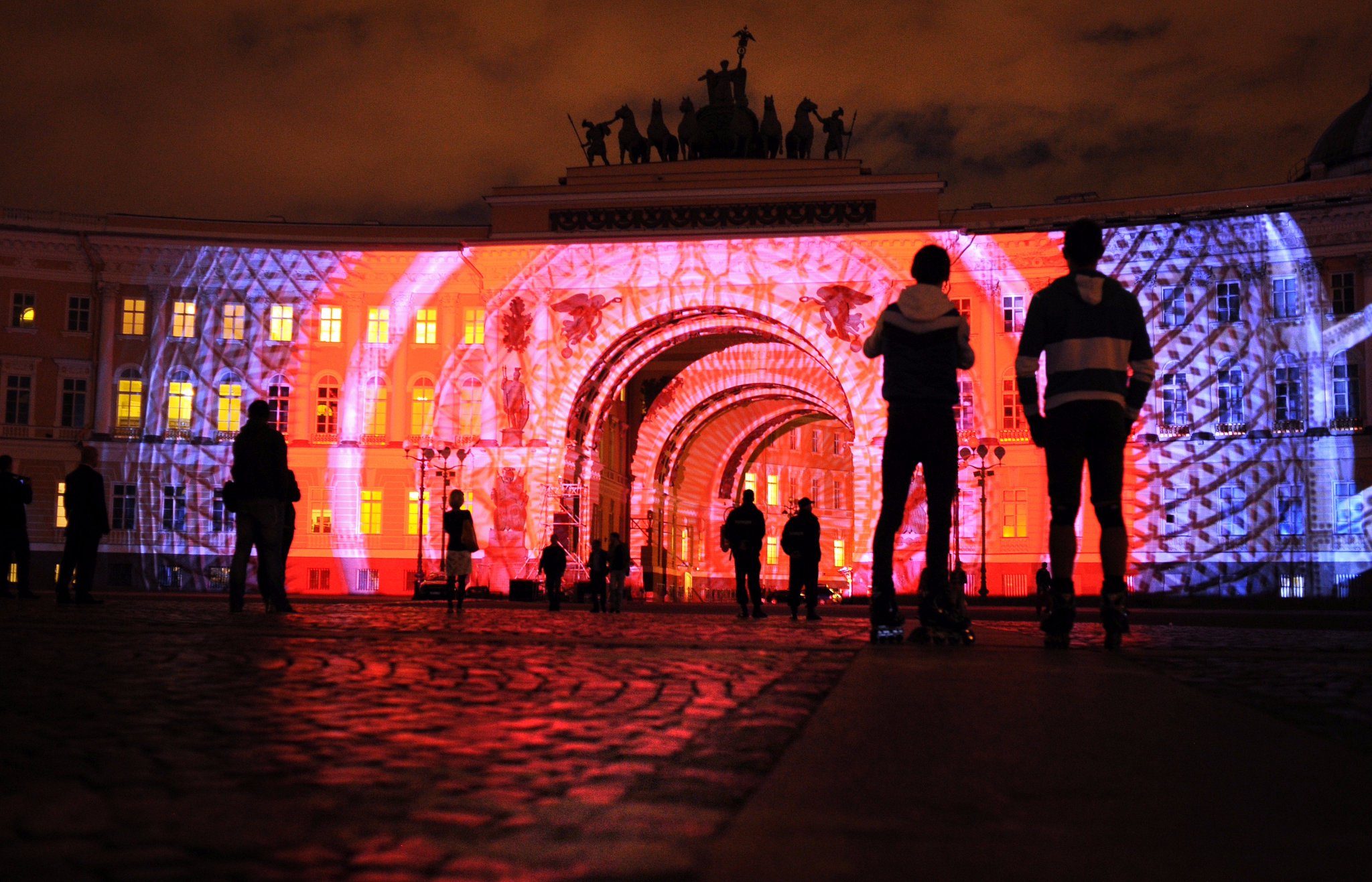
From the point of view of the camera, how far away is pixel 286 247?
140ft

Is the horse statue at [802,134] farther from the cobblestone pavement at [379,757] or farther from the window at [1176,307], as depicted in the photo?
the cobblestone pavement at [379,757]

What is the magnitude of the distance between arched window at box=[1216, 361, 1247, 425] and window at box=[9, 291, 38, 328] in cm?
3457

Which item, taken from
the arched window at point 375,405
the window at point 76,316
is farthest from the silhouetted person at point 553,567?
the window at point 76,316

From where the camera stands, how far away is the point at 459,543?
18.6 metres

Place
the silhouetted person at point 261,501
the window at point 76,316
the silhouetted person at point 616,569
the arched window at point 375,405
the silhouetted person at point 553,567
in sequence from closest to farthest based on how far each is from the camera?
the silhouetted person at point 261,501, the silhouetted person at point 553,567, the silhouetted person at point 616,569, the arched window at point 375,405, the window at point 76,316

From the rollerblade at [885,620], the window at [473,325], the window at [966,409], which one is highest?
the window at [473,325]

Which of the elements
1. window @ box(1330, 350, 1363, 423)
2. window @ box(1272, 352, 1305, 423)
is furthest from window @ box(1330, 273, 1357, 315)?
window @ box(1272, 352, 1305, 423)

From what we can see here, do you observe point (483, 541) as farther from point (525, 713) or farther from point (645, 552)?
point (525, 713)

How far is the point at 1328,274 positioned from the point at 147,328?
34241 millimetres

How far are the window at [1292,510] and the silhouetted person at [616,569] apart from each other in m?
19.7

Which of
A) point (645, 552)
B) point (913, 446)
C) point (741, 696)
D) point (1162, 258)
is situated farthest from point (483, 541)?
point (741, 696)

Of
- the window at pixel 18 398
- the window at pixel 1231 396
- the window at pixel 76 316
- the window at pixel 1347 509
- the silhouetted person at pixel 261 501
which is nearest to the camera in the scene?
the silhouetted person at pixel 261 501

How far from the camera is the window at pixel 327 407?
4178 centimetres

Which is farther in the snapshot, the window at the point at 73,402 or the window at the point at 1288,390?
the window at the point at 73,402
